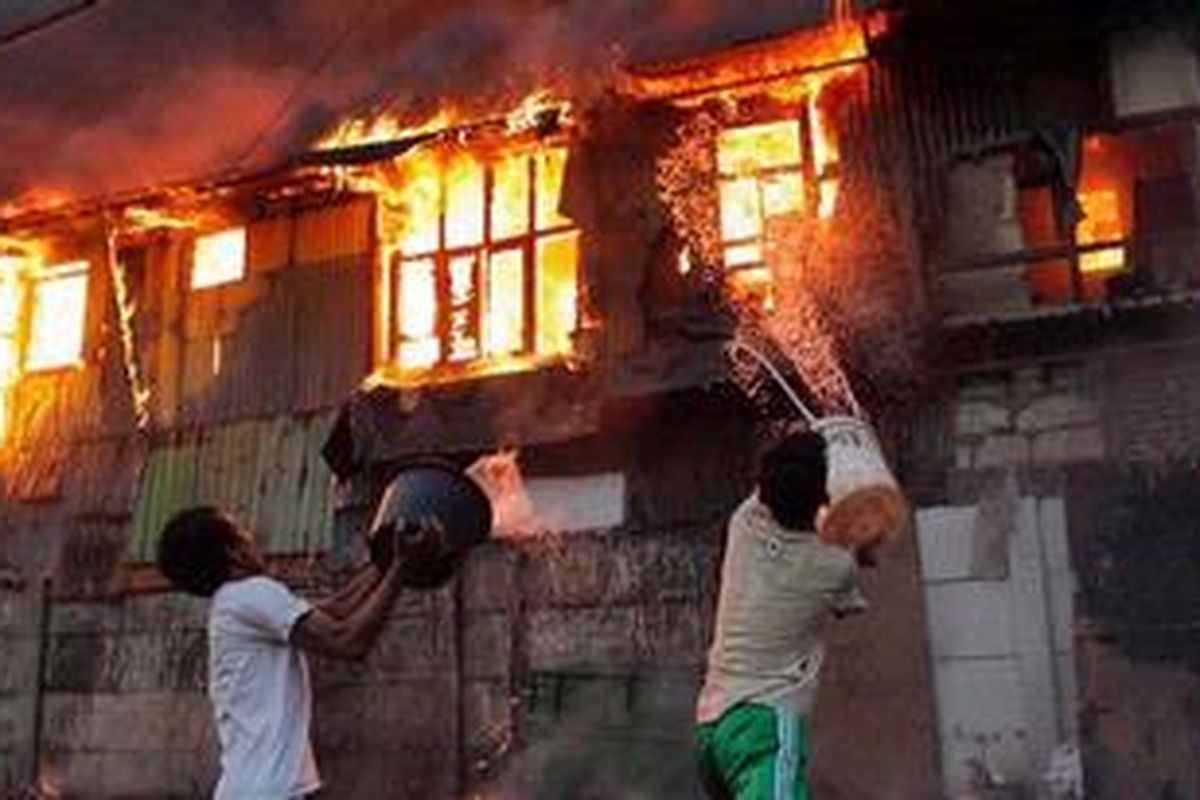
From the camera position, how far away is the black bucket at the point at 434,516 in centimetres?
520

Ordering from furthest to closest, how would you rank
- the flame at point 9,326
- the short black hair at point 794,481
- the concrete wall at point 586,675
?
the flame at point 9,326 → the concrete wall at point 586,675 → the short black hair at point 794,481

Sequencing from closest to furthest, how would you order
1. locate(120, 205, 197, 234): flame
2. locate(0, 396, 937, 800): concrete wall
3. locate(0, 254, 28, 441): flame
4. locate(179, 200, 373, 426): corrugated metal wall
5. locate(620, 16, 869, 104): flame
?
locate(0, 396, 937, 800): concrete wall, locate(620, 16, 869, 104): flame, locate(179, 200, 373, 426): corrugated metal wall, locate(120, 205, 197, 234): flame, locate(0, 254, 28, 441): flame

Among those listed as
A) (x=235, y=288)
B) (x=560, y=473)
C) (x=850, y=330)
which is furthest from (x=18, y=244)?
(x=850, y=330)

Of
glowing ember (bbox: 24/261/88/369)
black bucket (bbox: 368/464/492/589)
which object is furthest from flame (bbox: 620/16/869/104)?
glowing ember (bbox: 24/261/88/369)

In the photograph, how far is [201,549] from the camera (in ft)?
16.0

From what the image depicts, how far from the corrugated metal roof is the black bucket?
647 centimetres

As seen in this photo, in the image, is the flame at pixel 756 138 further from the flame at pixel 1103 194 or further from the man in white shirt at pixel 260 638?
the man in white shirt at pixel 260 638

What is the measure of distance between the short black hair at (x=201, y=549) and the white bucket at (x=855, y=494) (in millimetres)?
1979

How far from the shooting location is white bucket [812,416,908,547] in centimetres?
506

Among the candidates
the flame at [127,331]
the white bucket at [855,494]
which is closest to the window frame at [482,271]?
the flame at [127,331]

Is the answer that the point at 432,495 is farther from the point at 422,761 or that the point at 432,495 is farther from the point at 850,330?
the point at 422,761

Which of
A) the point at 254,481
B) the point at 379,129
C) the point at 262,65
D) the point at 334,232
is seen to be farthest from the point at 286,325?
the point at 262,65

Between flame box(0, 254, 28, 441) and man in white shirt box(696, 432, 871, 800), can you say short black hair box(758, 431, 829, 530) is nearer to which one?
man in white shirt box(696, 432, 871, 800)

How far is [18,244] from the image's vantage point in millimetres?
13578
